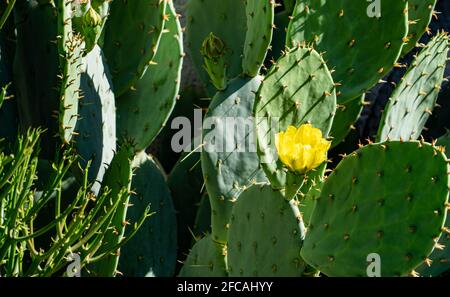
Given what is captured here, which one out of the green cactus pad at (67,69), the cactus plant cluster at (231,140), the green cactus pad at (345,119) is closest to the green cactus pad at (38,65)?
the cactus plant cluster at (231,140)

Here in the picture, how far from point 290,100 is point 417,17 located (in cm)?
60

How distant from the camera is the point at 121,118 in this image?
8.38 feet

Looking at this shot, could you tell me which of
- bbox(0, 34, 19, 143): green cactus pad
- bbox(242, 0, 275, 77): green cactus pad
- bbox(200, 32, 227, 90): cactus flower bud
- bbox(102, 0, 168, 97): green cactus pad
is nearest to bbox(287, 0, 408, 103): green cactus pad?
bbox(242, 0, 275, 77): green cactus pad

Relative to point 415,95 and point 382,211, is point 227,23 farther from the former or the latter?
point 382,211

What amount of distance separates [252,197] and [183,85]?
3.35 feet

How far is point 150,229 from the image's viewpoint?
256cm

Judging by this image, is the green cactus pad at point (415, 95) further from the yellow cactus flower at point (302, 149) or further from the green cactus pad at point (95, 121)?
the green cactus pad at point (95, 121)

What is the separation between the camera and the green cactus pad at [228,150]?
2305mm

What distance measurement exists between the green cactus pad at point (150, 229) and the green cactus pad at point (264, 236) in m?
0.34

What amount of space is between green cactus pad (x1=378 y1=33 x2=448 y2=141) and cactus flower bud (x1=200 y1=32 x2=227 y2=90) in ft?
1.46

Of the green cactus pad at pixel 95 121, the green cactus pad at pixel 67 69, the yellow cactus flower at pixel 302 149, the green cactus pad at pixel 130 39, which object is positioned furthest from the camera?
the green cactus pad at pixel 130 39

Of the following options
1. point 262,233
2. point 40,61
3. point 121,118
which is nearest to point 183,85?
point 121,118

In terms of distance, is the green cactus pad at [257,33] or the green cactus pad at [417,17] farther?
the green cactus pad at [417,17]
